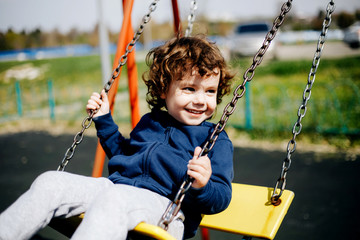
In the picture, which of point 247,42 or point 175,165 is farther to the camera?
point 247,42

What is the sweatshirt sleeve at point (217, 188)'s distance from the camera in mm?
1342

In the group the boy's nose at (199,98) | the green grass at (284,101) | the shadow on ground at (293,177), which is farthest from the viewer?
the green grass at (284,101)

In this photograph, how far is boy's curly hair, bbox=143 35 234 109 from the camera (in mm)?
1648

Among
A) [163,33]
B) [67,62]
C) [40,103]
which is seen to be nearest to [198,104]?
[40,103]

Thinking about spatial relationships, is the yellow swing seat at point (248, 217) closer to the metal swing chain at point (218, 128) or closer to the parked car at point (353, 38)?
the metal swing chain at point (218, 128)

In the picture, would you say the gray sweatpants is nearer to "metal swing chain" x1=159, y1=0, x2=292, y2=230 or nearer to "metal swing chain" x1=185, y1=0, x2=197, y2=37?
"metal swing chain" x1=159, y1=0, x2=292, y2=230

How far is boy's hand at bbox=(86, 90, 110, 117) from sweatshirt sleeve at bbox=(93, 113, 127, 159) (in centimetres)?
3

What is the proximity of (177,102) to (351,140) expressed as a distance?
420 centimetres

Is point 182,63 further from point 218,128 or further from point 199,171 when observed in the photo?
point 199,171

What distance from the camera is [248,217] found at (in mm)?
1572

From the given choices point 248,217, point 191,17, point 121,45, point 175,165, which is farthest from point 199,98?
point 191,17

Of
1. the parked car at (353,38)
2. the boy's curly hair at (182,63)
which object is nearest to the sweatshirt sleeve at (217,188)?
the boy's curly hair at (182,63)

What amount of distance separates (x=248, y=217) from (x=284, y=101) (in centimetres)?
589

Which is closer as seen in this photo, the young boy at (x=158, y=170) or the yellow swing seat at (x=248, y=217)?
the young boy at (x=158, y=170)
